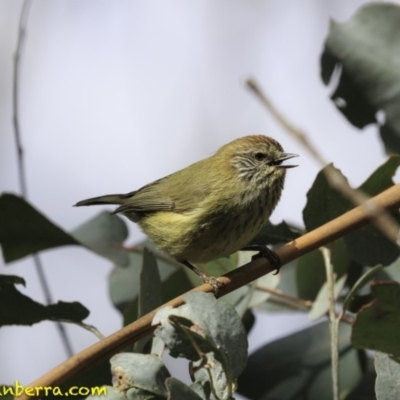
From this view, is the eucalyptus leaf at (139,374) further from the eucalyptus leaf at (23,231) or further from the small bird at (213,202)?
the small bird at (213,202)

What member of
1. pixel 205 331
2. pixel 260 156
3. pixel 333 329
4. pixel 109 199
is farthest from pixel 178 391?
pixel 109 199

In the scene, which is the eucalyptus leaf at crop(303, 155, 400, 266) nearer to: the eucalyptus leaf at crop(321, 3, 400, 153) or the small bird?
the eucalyptus leaf at crop(321, 3, 400, 153)

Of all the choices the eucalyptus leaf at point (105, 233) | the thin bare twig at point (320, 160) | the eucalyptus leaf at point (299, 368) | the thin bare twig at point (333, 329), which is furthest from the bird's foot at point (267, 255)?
the thin bare twig at point (320, 160)

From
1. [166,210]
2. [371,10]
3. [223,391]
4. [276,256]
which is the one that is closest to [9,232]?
[276,256]

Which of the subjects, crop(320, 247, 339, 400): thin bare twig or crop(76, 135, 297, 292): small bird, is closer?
crop(320, 247, 339, 400): thin bare twig

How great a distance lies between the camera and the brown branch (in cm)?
193

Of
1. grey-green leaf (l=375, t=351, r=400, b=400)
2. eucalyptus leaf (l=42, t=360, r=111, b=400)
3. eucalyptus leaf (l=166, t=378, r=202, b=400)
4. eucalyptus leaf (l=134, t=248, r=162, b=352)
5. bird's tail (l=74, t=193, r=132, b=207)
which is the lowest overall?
grey-green leaf (l=375, t=351, r=400, b=400)

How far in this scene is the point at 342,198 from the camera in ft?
9.18

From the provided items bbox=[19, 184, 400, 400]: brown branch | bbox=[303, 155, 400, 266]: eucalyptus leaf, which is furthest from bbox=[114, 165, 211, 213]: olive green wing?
bbox=[19, 184, 400, 400]: brown branch

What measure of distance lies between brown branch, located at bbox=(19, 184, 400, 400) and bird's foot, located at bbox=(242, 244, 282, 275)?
0.03 metres

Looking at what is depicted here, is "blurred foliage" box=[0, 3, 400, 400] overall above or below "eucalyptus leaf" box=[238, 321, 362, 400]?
above

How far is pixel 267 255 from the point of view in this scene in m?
3.06

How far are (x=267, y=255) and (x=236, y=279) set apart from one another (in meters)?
0.67

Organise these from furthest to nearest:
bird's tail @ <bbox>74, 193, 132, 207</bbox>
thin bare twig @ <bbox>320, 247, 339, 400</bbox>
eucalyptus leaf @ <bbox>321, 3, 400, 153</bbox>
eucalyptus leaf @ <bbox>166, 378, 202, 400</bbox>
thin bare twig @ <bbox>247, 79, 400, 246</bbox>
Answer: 1. bird's tail @ <bbox>74, 193, 132, 207</bbox>
2. eucalyptus leaf @ <bbox>321, 3, 400, 153</bbox>
3. thin bare twig @ <bbox>320, 247, 339, 400</bbox>
4. eucalyptus leaf @ <bbox>166, 378, 202, 400</bbox>
5. thin bare twig @ <bbox>247, 79, 400, 246</bbox>
